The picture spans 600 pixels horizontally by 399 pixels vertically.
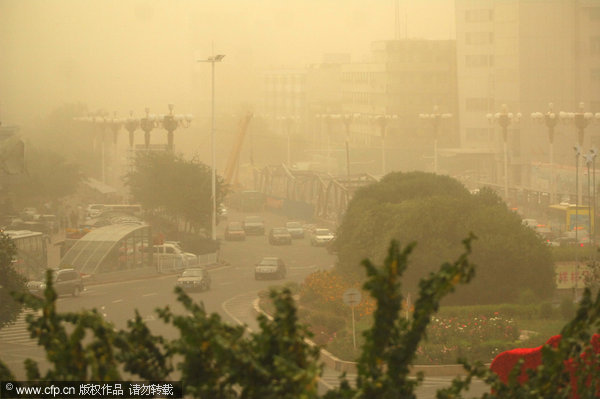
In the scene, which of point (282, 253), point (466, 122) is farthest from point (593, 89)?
point (282, 253)

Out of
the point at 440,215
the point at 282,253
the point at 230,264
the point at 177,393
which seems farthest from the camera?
the point at 282,253

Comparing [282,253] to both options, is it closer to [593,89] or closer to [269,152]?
[593,89]

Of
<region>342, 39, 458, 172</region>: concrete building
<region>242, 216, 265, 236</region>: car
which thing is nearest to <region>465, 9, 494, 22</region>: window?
<region>342, 39, 458, 172</region>: concrete building

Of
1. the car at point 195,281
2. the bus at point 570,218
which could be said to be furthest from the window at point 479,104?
the car at point 195,281

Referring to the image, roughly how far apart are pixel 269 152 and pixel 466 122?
22278 millimetres

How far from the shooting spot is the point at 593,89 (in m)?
A: 69.2

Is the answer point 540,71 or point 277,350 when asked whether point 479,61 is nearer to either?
point 540,71

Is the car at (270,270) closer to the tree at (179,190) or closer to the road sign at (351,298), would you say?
the tree at (179,190)

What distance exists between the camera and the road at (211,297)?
17.7 meters

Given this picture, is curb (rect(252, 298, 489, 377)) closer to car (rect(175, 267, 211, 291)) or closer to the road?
the road

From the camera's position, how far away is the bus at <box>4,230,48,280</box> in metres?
28.4

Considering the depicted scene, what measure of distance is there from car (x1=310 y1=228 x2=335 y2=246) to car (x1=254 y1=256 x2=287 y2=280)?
9.49 metres

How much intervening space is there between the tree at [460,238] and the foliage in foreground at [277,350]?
1694cm

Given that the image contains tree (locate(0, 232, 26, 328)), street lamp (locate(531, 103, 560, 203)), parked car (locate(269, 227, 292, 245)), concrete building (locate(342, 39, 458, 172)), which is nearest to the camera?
tree (locate(0, 232, 26, 328))
